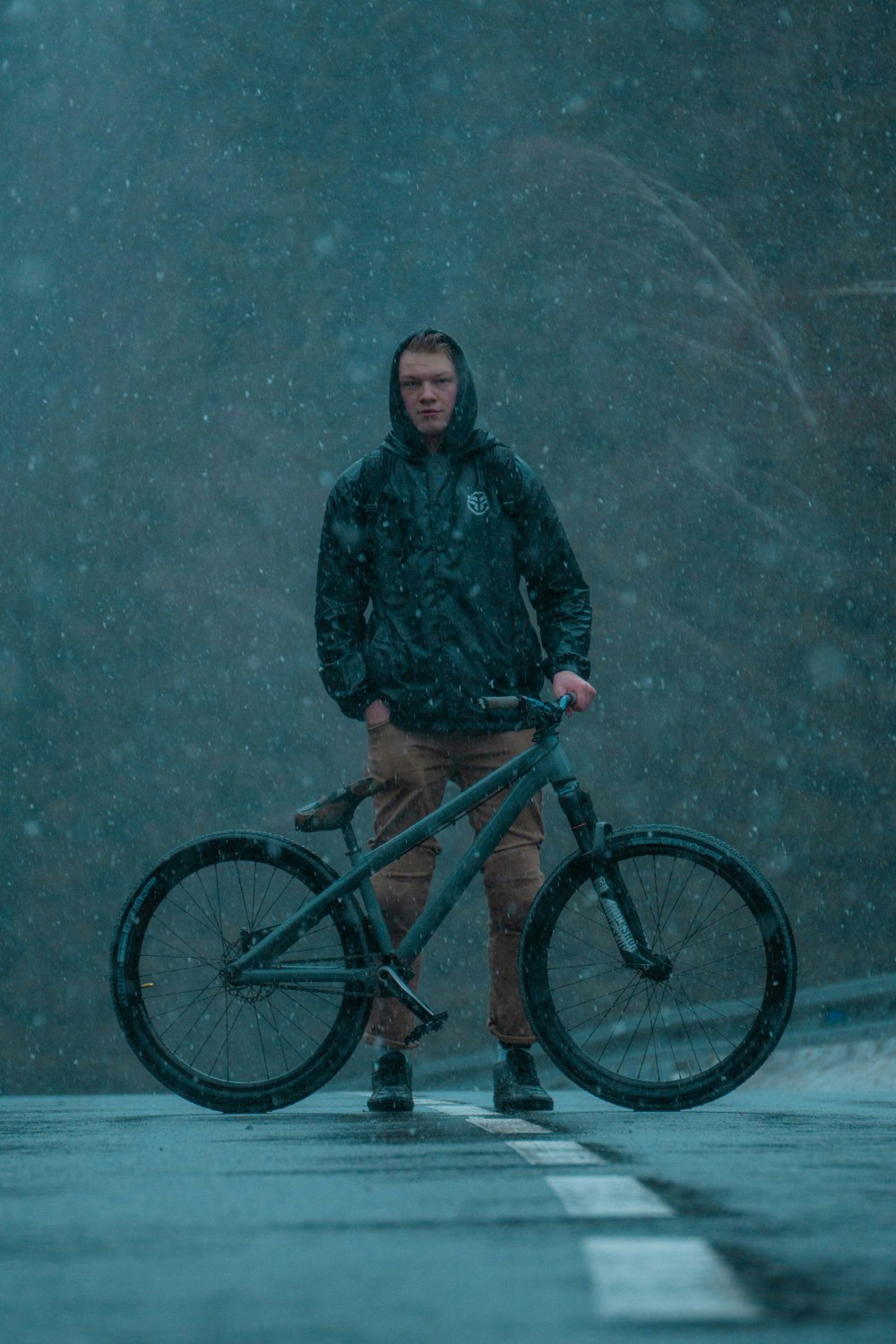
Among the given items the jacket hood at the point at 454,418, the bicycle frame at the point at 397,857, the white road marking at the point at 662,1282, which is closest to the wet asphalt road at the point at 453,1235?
the white road marking at the point at 662,1282

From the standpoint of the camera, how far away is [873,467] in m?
9.70

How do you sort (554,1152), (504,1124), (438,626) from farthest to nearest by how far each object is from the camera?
(438,626) < (504,1124) < (554,1152)

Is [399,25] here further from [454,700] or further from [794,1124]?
[794,1124]

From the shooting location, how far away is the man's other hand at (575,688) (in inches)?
168

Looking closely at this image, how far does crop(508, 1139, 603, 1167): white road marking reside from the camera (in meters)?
2.79

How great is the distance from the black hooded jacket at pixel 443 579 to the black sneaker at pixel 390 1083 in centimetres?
70

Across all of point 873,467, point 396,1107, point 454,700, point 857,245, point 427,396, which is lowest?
point 396,1107

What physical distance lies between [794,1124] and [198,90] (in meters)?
8.72

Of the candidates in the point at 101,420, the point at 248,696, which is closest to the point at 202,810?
the point at 248,696

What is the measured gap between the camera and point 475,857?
4121 millimetres

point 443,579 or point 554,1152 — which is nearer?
point 554,1152

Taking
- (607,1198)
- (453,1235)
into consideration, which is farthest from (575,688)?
(453,1235)

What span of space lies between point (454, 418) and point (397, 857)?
37.5 inches

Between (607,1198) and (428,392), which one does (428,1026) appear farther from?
(607,1198)
